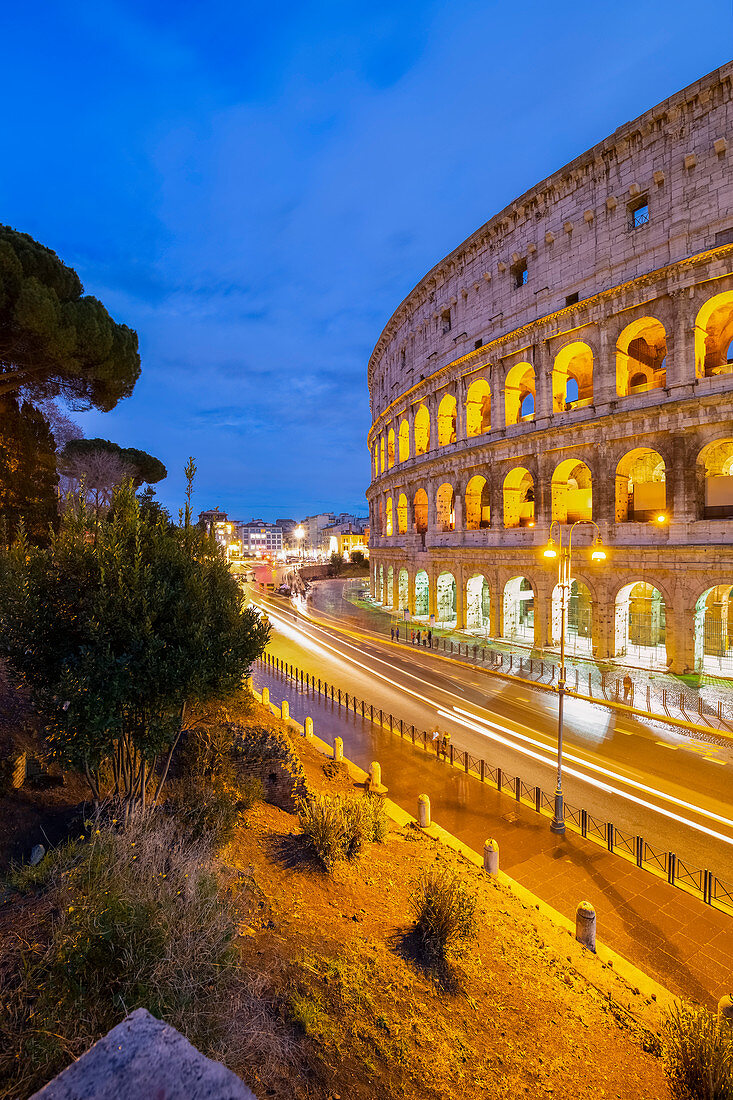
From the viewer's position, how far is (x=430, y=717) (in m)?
17.4

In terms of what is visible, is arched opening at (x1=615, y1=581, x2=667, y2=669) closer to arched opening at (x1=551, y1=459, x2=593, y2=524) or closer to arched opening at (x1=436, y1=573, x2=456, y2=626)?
arched opening at (x1=551, y1=459, x2=593, y2=524)

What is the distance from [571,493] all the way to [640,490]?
4.71 metres

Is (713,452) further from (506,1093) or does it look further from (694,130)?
(506,1093)

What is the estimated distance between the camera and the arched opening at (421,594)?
39.2m

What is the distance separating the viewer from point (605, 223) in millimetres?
24531

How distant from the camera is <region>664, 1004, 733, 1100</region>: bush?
4.30 metres

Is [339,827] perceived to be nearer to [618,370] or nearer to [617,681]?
[617,681]

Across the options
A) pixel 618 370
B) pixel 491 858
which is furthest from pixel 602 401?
pixel 491 858

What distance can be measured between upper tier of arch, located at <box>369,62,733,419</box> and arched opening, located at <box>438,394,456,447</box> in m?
3.31

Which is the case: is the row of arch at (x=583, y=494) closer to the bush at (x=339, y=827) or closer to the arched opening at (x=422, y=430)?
the arched opening at (x=422, y=430)

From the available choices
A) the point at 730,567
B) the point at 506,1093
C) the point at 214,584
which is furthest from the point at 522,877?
the point at 730,567

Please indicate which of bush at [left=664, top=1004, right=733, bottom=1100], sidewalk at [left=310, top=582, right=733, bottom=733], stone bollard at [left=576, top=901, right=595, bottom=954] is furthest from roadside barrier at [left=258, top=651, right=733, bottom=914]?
sidewalk at [left=310, top=582, right=733, bottom=733]

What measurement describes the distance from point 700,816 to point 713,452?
68.1 feet

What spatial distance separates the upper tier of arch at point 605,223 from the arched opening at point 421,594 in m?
17.4
